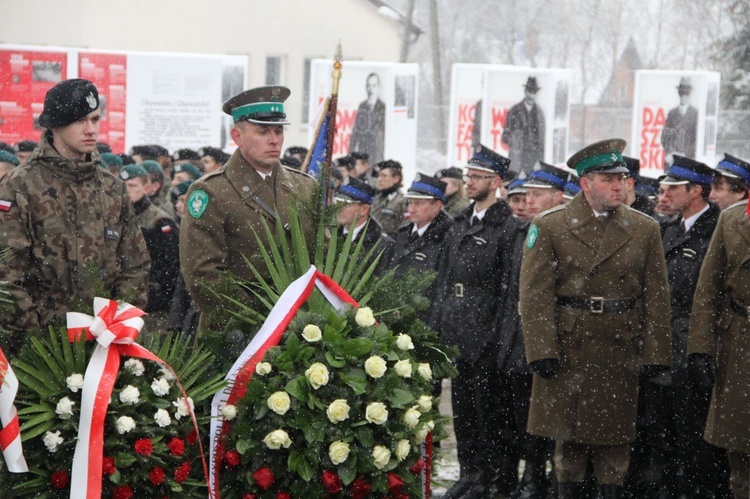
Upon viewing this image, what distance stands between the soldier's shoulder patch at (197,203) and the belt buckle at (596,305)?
2.32 m

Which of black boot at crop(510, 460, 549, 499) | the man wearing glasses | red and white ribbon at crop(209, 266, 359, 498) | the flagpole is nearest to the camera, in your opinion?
red and white ribbon at crop(209, 266, 359, 498)

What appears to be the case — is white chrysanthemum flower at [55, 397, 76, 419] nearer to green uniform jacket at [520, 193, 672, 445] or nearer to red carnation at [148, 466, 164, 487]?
red carnation at [148, 466, 164, 487]

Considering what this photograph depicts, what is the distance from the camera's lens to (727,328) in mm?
6898

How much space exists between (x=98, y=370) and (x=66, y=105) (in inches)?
62.7

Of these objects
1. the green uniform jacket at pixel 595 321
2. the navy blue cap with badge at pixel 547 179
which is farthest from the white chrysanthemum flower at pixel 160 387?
the navy blue cap with badge at pixel 547 179

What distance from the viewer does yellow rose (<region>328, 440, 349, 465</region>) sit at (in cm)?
482

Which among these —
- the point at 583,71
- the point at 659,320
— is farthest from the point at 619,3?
the point at 659,320

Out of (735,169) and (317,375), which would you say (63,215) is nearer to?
(317,375)

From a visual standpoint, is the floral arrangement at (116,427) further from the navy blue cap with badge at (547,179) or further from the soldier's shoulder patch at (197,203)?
the navy blue cap with badge at (547,179)

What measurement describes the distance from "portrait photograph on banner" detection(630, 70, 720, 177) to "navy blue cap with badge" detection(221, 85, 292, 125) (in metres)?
9.88

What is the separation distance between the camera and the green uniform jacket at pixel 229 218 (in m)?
5.83

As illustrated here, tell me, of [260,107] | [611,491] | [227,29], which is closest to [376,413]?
[260,107]

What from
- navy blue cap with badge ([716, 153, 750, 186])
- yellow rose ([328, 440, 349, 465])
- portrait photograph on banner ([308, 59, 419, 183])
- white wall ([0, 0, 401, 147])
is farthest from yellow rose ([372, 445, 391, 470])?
white wall ([0, 0, 401, 147])

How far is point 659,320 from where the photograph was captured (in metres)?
7.09
